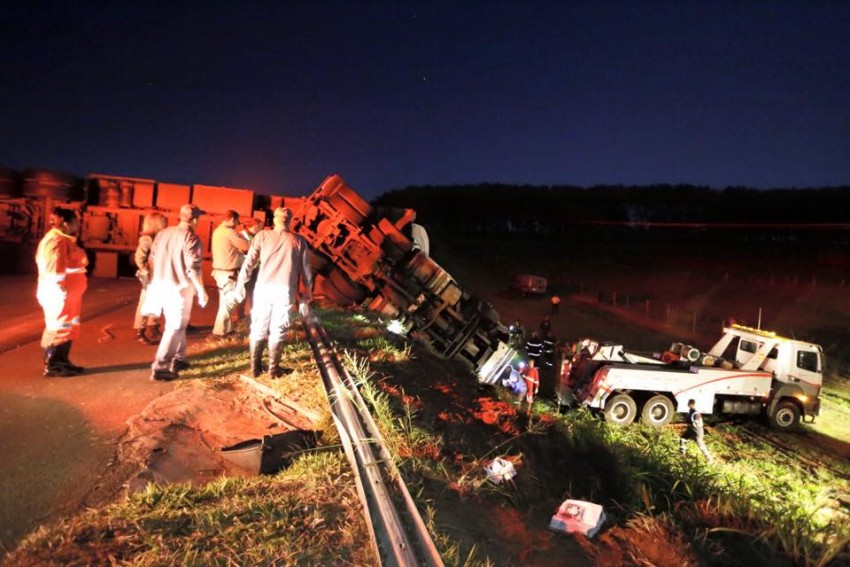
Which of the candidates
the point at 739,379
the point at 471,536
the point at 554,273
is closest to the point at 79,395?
the point at 471,536

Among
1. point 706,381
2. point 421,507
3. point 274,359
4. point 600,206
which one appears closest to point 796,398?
point 706,381

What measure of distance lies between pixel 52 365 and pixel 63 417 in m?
1.46

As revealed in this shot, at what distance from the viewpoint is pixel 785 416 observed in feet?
40.8

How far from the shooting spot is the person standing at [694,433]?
9.71 meters

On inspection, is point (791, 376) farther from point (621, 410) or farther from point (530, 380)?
point (530, 380)

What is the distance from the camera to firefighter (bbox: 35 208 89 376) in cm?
588

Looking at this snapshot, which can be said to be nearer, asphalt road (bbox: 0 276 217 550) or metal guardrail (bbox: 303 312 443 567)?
metal guardrail (bbox: 303 312 443 567)

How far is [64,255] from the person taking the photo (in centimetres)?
596

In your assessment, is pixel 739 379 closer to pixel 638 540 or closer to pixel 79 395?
pixel 638 540

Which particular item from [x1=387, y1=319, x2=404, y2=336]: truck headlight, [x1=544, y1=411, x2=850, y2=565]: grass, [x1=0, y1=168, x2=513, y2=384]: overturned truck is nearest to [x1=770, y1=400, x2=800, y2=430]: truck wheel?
[x1=544, y1=411, x2=850, y2=565]: grass

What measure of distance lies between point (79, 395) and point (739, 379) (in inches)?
471

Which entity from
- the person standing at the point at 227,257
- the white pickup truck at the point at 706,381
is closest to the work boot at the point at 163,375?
the person standing at the point at 227,257

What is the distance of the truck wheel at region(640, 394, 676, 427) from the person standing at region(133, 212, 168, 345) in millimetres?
9351

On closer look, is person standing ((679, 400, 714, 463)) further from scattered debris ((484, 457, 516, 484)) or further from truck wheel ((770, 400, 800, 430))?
scattered debris ((484, 457, 516, 484))
